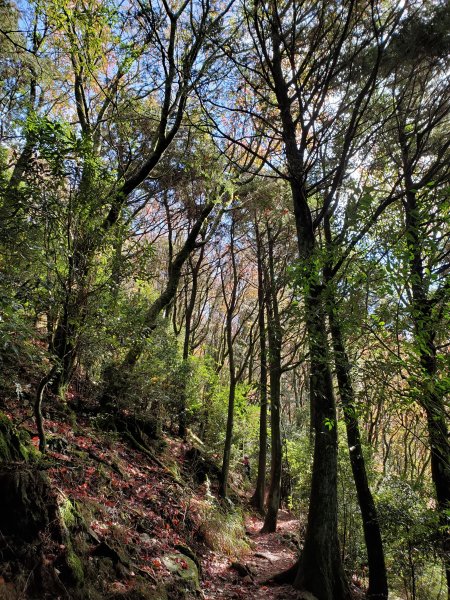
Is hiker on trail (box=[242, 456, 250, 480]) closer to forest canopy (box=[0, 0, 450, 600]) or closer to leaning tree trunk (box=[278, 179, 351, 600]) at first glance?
forest canopy (box=[0, 0, 450, 600])

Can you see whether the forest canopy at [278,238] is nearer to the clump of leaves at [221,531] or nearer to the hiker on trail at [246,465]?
the clump of leaves at [221,531]

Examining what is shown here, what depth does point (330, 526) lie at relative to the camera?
590 cm

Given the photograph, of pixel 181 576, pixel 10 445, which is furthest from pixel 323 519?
pixel 10 445

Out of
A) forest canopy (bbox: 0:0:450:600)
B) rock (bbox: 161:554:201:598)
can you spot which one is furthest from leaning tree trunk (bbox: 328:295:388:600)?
rock (bbox: 161:554:201:598)

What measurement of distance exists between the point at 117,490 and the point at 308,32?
8304 millimetres

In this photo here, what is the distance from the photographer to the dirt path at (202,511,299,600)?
231 inches

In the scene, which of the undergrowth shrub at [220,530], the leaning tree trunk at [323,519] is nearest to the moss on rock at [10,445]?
the leaning tree trunk at [323,519]

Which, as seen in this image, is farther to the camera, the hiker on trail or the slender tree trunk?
the hiker on trail

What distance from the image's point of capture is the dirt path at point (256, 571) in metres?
5.88

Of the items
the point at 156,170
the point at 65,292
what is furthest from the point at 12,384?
the point at 156,170

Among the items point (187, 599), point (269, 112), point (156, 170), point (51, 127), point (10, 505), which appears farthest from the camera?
point (156, 170)

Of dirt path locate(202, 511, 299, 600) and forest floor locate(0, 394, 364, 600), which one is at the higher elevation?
forest floor locate(0, 394, 364, 600)

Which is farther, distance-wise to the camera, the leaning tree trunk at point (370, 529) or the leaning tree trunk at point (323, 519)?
the leaning tree trunk at point (370, 529)

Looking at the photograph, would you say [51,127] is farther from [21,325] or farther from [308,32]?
[308,32]
